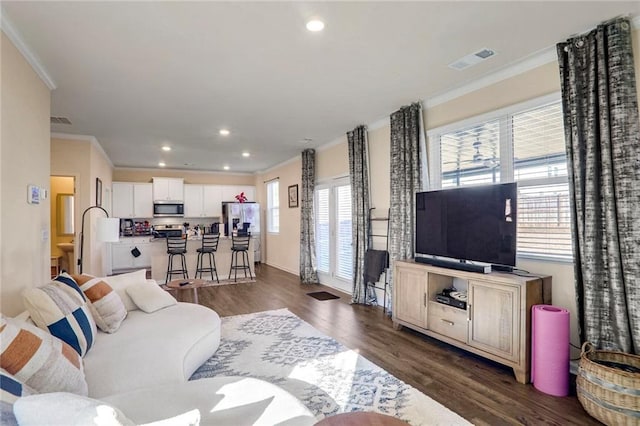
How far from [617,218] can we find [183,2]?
3.44m

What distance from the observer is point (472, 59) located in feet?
10.2

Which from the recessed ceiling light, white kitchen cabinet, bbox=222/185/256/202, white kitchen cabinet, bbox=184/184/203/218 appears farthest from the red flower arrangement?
the recessed ceiling light

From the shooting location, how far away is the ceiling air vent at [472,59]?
2982mm

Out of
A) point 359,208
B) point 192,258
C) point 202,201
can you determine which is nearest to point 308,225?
point 359,208

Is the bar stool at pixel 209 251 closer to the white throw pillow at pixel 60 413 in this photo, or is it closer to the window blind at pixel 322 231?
the window blind at pixel 322 231

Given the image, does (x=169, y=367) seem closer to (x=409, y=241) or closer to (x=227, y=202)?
(x=409, y=241)

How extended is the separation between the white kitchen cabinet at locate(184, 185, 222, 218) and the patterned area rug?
6.08 metres

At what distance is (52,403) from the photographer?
3.40ft

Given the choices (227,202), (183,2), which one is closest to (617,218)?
(183,2)

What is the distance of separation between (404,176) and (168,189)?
7.17 m

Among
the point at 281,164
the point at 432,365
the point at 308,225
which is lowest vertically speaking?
the point at 432,365

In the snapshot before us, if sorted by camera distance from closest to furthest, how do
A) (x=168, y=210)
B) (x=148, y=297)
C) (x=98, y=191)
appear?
(x=148, y=297), (x=98, y=191), (x=168, y=210)

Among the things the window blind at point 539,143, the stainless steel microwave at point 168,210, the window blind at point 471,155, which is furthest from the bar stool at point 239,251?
the window blind at point 539,143

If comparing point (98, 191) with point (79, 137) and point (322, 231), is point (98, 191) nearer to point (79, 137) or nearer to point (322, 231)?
point (79, 137)
